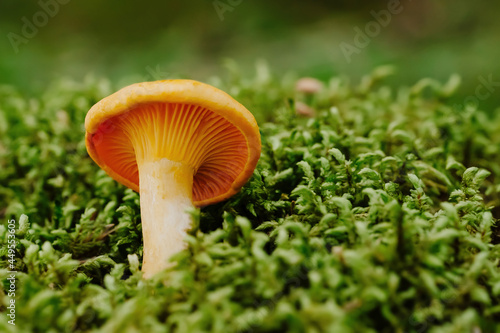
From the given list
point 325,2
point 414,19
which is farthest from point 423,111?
point 325,2

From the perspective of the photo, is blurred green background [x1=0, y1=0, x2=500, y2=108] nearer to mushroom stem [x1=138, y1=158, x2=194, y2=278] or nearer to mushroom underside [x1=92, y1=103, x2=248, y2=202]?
mushroom underside [x1=92, y1=103, x2=248, y2=202]

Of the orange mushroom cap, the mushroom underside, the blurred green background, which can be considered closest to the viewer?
the orange mushroom cap

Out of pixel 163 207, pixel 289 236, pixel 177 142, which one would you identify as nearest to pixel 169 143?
pixel 177 142

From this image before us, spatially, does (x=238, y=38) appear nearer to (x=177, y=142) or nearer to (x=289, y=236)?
(x=177, y=142)

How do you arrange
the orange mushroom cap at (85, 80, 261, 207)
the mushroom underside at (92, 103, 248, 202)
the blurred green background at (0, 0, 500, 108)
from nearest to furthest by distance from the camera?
1. the orange mushroom cap at (85, 80, 261, 207)
2. the mushroom underside at (92, 103, 248, 202)
3. the blurred green background at (0, 0, 500, 108)

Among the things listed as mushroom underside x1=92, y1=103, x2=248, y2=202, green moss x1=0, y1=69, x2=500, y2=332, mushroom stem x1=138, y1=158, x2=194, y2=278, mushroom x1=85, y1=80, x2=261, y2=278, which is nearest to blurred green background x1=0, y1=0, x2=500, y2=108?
green moss x1=0, y1=69, x2=500, y2=332
